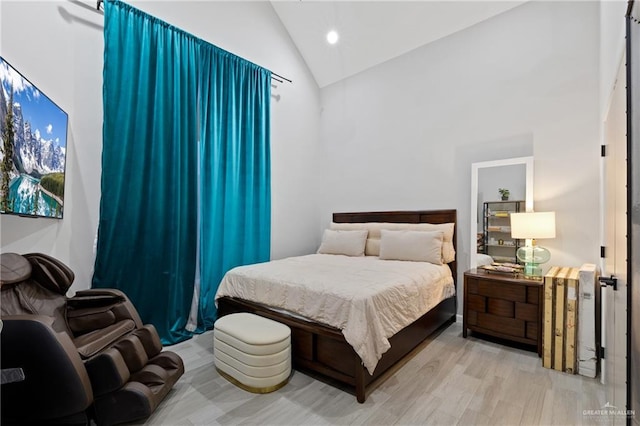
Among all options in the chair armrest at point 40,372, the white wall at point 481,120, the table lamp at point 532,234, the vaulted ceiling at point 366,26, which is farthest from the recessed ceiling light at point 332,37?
the chair armrest at point 40,372

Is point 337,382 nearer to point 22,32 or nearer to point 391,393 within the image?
point 391,393

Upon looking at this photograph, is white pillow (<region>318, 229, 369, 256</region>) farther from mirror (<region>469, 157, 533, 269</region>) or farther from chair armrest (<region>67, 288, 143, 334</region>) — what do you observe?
chair armrest (<region>67, 288, 143, 334</region>)

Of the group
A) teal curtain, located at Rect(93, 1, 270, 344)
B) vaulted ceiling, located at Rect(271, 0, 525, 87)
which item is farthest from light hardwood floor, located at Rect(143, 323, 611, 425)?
vaulted ceiling, located at Rect(271, 0, 525, 87)

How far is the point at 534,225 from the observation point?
2.64 metres

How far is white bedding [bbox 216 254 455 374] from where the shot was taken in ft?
6.19

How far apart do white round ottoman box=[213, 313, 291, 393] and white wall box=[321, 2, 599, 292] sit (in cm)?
231

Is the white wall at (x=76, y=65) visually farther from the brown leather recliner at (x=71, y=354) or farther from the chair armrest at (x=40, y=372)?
the chair armrest at (x=40, y=372)

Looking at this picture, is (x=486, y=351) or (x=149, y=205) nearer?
→ (x=486, y=351)

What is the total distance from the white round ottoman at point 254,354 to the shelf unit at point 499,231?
228 cm

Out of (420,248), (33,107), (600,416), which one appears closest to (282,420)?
(600,416)

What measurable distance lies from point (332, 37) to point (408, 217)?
8.87ft

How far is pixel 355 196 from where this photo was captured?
14.3ft

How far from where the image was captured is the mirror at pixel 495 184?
2922 mm

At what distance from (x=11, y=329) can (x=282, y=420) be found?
4.63ft
